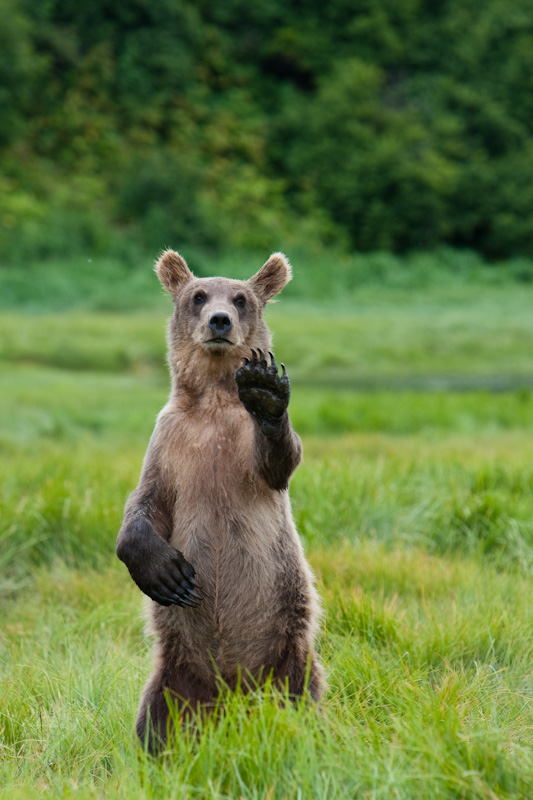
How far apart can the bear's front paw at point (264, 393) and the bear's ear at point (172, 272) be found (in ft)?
3.00

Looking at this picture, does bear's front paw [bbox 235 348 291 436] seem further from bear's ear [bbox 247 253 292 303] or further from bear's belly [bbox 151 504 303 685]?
bear's ear [bbox 247 253 292 303]

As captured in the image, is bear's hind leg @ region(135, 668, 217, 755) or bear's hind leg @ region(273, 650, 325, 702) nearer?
bear's hind leg @ region(135, 668, 217, 755)

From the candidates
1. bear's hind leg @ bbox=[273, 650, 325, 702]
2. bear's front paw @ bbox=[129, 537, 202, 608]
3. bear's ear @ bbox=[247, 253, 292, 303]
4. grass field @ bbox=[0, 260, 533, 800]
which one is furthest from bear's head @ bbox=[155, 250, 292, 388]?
grass field @ bbox=[0, 260, 533, 800]

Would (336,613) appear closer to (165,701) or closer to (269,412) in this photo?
(165,701)

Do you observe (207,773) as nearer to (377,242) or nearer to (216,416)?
(216,416)

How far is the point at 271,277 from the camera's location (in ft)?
12.3

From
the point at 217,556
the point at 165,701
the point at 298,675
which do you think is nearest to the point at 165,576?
the point at 217,556

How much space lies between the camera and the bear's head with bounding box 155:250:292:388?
3264 millimetres

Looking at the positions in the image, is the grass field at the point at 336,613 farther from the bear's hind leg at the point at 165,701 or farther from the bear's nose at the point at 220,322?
the bear's nose at the point at 220,322

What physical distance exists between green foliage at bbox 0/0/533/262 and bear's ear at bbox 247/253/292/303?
65.9ft

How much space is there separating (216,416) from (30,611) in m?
2.18

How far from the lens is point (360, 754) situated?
2600 mm

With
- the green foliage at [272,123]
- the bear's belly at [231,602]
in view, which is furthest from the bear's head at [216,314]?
the green foliage at [272,123]

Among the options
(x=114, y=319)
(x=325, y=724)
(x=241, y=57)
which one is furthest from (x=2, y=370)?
(x=241, y=57)
